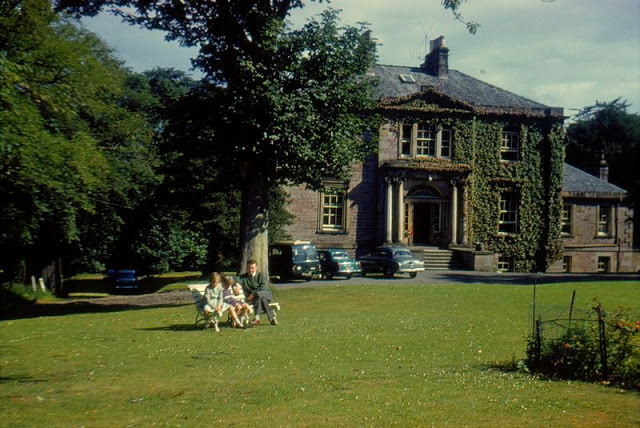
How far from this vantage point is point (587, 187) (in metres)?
42.4

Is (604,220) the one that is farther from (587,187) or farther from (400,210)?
(400,210)

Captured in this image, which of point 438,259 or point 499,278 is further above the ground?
point 438,259

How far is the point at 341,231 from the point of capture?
37875 millimetres

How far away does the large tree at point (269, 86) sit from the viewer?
2058cm

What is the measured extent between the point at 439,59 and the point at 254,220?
77.9 feet

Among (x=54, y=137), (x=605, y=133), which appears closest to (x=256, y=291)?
(x=54, y=137)

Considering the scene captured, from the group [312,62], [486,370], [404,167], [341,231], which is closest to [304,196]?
[341,231]

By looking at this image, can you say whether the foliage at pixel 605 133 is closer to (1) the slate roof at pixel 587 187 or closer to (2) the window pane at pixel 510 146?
(1) the slate roof at pixel 587 187

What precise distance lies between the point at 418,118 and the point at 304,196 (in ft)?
27.4

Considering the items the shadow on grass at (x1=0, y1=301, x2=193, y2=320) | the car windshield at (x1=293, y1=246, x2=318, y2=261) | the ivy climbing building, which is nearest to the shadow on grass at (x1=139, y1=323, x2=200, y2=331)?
the shadow on grass at (x1=0, y1=301, x2=193, y2=320)

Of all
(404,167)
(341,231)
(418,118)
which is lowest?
(341,231)

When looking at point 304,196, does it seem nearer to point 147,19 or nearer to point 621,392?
point 147,19

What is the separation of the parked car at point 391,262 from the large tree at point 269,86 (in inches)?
358

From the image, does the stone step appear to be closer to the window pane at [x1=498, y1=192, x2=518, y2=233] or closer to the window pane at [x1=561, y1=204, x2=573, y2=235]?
the window pane at [x1=498, y1=192, x2=518, y2=233]
